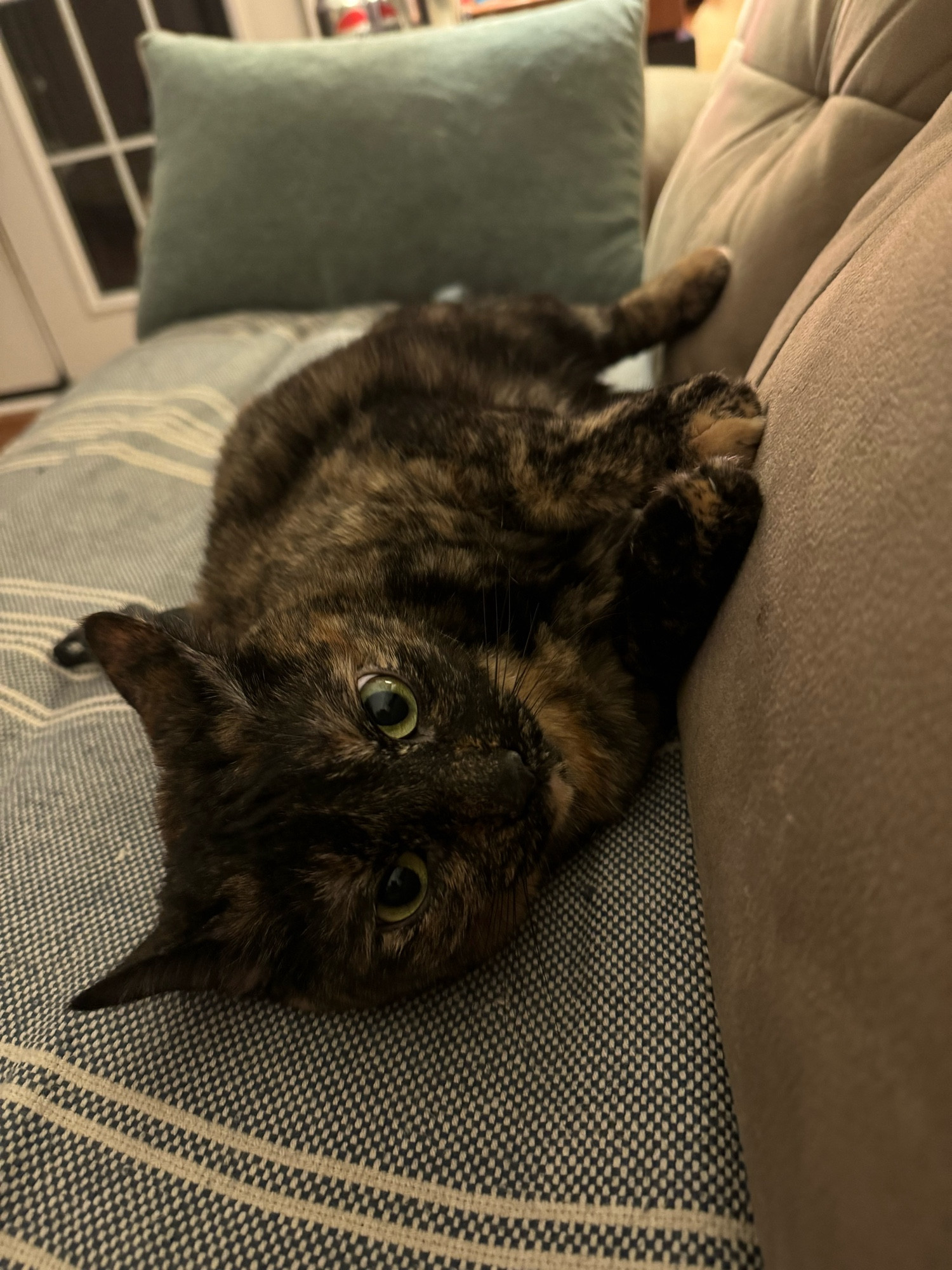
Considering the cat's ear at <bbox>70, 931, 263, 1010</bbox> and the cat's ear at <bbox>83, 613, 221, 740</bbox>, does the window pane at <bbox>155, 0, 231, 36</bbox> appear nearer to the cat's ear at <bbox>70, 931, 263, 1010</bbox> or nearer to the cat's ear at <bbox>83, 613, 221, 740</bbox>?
the cat's ear at <bbox>83, 613, 221, 740</bbox>

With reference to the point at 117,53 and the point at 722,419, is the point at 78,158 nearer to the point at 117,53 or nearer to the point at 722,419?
the point at 117,53

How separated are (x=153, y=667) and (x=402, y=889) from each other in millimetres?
356

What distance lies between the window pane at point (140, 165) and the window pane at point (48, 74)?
0.15 meters

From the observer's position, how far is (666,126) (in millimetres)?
2193

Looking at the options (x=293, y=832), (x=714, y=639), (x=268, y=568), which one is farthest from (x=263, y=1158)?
(x=268, y=568)

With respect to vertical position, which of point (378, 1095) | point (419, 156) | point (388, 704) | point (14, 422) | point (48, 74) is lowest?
point (14, 422)

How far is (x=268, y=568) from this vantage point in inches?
42.9

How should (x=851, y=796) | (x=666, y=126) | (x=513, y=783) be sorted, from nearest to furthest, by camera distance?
(x=851, y=796) → (x=513, y=783) → (x=666, y=126)

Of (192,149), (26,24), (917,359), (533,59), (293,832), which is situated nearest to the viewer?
(917,359)

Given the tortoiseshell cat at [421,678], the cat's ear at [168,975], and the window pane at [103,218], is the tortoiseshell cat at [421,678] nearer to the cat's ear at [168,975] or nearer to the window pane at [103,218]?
the cat's ear at [168,975]

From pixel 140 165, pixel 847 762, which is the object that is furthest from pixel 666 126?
pixel 140 165

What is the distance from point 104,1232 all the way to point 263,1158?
0.39 feet

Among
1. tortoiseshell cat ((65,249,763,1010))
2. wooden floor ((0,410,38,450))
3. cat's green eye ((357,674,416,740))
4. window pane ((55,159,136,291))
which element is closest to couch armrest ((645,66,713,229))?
tortoiseshell cat ((65,249,763,1010))

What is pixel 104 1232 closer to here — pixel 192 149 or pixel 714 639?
pixel 714 639
